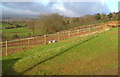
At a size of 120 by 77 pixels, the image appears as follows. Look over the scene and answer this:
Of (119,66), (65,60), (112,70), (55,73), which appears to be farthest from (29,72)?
(119,66)

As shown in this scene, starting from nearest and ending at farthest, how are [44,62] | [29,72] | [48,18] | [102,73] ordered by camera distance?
[102,73] < [29,72] < [44,62] < [48,18]

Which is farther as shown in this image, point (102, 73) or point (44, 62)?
point (44, 62)

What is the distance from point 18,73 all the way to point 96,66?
299 cm

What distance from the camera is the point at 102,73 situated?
18.0 feet

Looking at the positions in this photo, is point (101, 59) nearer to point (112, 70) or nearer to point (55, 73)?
point (112, 70)

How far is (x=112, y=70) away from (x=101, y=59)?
1.56m

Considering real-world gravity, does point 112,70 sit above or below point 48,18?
below

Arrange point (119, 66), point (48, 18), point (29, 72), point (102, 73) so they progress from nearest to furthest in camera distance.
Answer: point (102, 73), point (29, 72), point (119, 66), point (48, 18)

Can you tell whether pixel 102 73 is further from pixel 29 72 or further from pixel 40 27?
pixel 40 27

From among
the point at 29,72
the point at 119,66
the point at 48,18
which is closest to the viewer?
the point at 29,72

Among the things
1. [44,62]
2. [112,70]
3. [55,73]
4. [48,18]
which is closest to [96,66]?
[112,70]

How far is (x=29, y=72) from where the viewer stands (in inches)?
231

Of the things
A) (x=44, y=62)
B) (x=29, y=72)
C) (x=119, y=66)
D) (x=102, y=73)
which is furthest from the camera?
(x=44, y=62)

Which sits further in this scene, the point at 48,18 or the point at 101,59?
the point at 48,18
